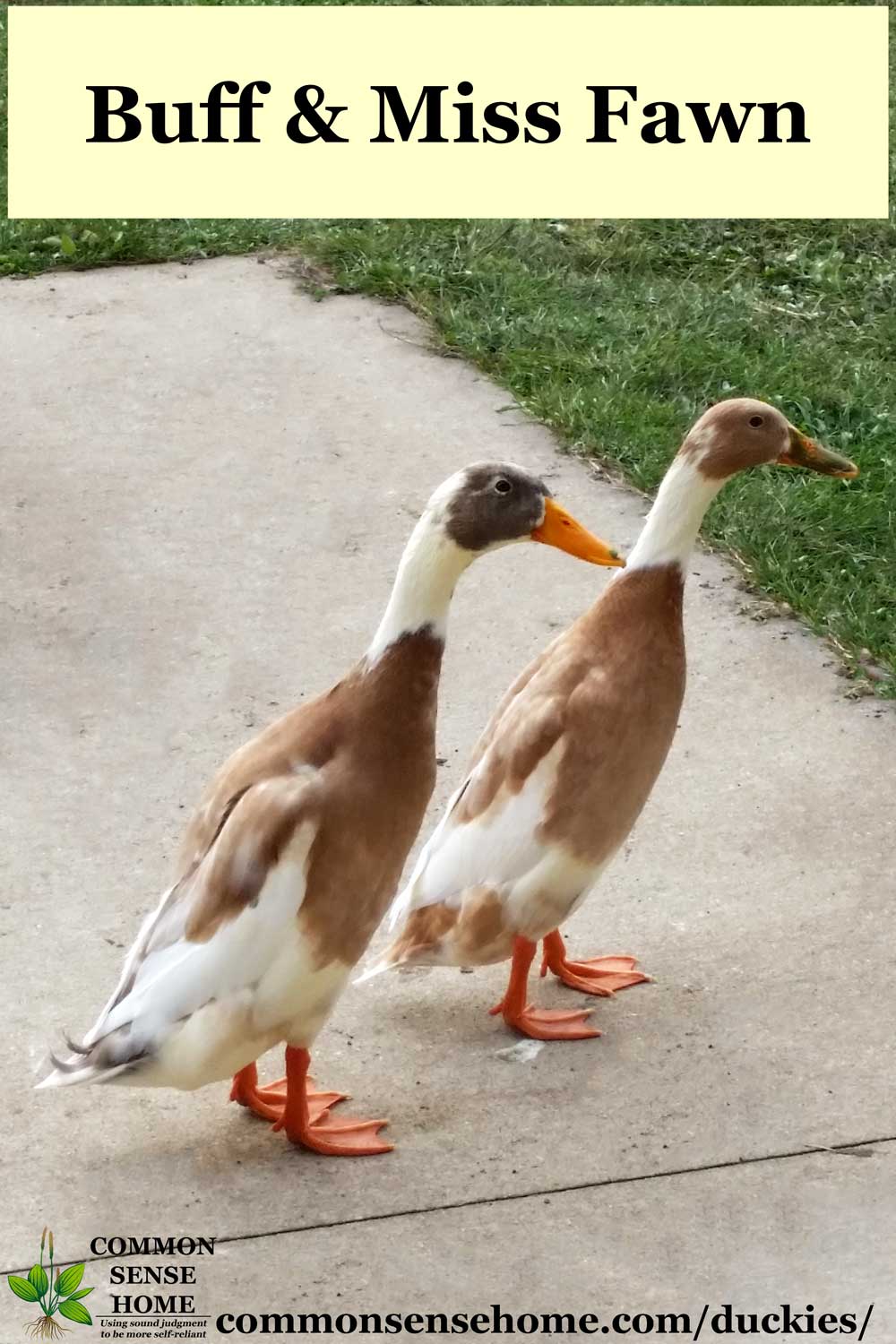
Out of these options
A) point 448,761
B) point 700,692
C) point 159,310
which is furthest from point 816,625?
point 159,310

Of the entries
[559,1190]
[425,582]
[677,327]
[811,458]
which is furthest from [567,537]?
[677,327]

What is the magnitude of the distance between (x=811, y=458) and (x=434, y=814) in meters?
1.25

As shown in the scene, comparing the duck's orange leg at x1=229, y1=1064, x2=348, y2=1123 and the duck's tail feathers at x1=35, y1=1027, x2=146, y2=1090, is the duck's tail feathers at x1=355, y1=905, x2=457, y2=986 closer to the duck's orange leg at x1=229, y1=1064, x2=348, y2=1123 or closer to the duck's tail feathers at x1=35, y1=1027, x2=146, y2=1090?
the duck's orange leg at x1=229, y1=1064, x2=348, y2=1123

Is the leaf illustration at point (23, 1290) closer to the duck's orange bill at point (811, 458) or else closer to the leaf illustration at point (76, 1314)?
the leaf illustration at point (76, 1314)

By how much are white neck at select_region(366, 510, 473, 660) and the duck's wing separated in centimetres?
32

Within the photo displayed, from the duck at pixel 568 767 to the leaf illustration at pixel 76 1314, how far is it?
0.88 meters

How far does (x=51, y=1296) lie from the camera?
10.2 feet

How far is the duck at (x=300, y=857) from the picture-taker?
3217mm

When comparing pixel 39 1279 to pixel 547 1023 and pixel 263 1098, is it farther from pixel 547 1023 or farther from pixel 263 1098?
pixel 547 1023

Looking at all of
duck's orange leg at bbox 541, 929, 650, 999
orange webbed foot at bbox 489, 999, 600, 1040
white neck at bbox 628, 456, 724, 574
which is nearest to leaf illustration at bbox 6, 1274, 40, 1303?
orange webbed foot at bbox 489, 999, 600, 1040

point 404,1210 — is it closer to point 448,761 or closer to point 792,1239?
point 792,1239

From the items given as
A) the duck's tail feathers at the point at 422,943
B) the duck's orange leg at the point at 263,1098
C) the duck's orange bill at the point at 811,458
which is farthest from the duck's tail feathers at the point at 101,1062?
the duck's orange bill at the point at 811,458

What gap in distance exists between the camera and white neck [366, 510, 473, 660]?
10.8ft

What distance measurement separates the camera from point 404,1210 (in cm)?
331
